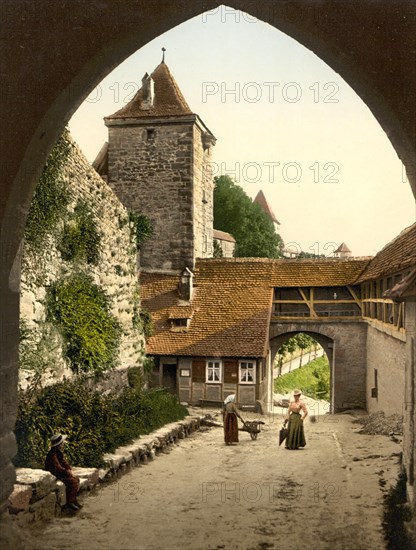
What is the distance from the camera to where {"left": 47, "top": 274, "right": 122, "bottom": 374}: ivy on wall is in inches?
397

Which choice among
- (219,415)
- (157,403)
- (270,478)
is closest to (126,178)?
(219,415)

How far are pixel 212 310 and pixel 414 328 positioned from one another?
1382 centimetres

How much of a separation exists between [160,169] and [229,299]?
20.1ft

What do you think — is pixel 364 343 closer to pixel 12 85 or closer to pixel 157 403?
pixel 157 403

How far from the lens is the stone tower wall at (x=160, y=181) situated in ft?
76.9

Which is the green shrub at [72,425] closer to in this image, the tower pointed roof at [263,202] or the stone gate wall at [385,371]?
the stone gate wall at [385,371]

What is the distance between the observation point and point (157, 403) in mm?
13727

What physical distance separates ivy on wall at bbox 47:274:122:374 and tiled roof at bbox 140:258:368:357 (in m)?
7.47

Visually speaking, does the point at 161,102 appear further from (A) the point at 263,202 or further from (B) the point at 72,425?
(A) the point at 263,202

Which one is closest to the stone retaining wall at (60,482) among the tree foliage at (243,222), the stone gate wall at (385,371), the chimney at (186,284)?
the stone gate wall at (385,371)

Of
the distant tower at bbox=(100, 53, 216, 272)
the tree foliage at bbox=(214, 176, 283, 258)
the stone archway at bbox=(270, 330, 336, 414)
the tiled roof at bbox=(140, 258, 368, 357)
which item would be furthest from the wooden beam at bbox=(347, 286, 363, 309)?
the tree foliage at bbox=(214, 176, 283, 258)

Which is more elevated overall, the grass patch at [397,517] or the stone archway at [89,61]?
the stone archway at [89,61]

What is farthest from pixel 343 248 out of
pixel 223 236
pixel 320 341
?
pixel 320 341

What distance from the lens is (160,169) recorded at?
23.8m
